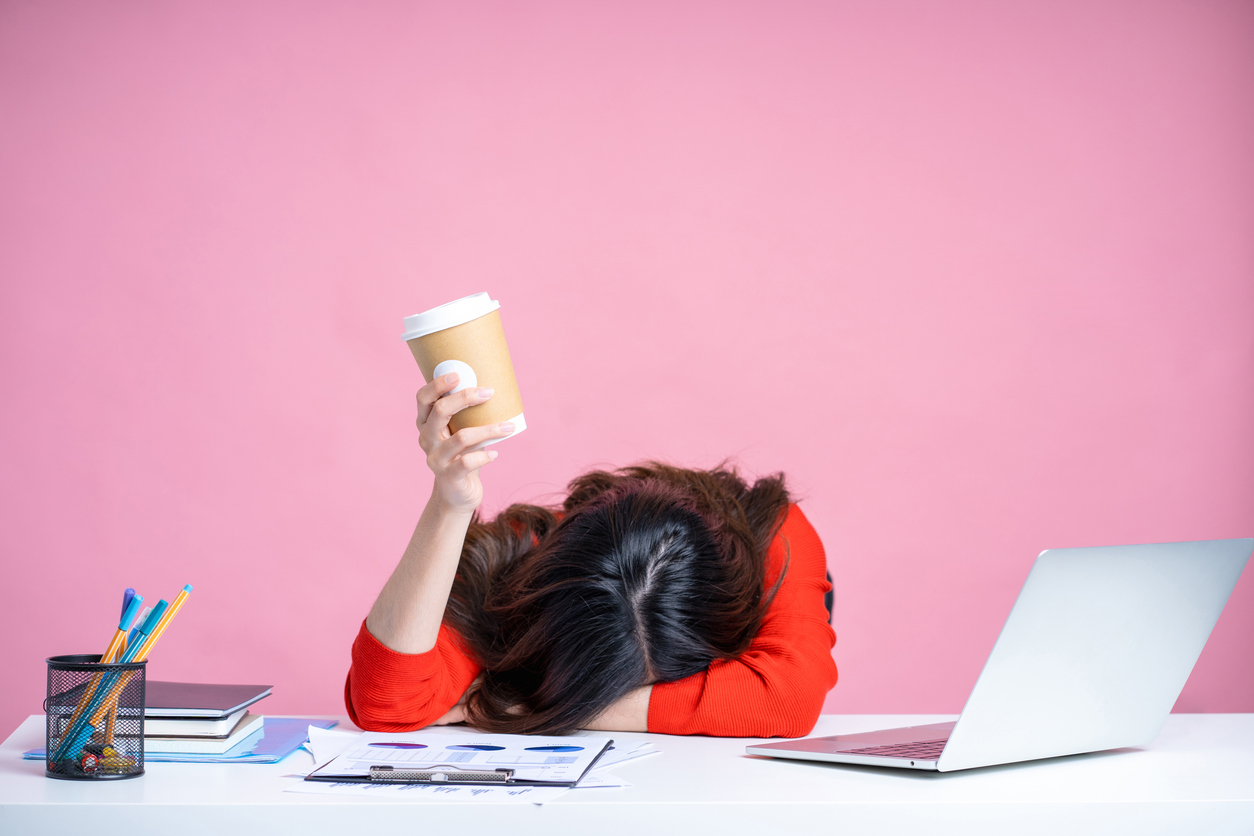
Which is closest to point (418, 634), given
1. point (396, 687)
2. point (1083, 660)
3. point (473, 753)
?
point (396, 687)

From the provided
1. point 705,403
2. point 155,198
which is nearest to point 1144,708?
point 705,403

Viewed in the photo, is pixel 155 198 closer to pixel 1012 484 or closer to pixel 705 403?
pixel 705 403

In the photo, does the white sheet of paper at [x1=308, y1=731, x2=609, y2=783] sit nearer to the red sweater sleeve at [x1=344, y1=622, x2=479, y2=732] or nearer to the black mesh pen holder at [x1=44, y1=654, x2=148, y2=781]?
the red sweater sleeve at [x1=344, y1=622, x2=479, y2=732]

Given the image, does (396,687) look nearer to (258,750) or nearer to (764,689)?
(258,750)

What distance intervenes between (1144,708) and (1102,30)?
234 cm

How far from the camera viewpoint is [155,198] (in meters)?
2.67

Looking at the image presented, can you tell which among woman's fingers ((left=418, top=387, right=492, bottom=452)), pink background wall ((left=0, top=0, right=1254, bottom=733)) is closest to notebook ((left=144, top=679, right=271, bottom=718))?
woman's fingers ((left=418, top=387, right=492, bottom=452))

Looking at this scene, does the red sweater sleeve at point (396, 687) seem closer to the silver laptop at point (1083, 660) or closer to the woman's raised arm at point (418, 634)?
the woman's raised arm at point (418, 634)

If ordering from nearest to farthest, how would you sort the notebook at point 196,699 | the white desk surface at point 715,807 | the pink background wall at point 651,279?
1. the white desk surface at point 715,807
2. the notebook at point 196,699
3. the pink background wall at point 651,279

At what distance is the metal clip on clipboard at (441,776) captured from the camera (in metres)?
0.91

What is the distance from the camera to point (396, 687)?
118 cm

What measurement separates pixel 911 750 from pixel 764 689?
0.28 m

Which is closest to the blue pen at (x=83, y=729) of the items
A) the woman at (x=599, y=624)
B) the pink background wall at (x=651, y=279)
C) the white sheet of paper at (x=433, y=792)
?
the white sheet of paper at (x=433, y=792)

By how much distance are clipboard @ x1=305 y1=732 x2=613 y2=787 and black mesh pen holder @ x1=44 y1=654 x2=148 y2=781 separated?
184 millimetres
